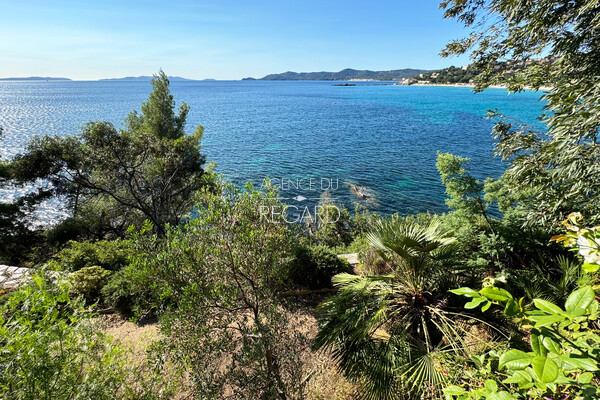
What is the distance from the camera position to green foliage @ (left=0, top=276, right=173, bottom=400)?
208cm

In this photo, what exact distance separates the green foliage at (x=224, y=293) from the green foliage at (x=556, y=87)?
4644 millimetres

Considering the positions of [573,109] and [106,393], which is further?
[573,109]

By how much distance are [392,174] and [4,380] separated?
80.2ft

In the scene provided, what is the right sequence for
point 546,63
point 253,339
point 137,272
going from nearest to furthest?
1. point 137,272
2. point 253,339
3. point 546,63

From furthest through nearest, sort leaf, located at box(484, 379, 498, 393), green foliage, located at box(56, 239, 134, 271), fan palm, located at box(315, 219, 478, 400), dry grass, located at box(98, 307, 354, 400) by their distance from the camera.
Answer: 1. green foliage, located at box(56, 239, 134, 271)
2. dry grass, located at box(98, 307, 354, 400)
3. fan palm, located at box(315, 219, 478, 400)
4. leaf, located at box(484, 379, 498, 393)

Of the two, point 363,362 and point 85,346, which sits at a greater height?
point 85,346

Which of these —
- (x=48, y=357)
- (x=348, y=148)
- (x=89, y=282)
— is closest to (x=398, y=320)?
(x=48, y=357)

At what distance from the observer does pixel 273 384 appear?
3.62 metres

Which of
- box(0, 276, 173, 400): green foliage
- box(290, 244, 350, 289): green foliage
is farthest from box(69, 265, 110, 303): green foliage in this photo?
box(0, 276, 173, 400): green foliage

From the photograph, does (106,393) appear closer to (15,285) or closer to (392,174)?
(15,285)

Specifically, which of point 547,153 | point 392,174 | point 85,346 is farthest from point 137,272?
point 392,174

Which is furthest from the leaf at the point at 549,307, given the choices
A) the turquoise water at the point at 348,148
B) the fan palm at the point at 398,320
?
the turquoise water at the point at 348,148

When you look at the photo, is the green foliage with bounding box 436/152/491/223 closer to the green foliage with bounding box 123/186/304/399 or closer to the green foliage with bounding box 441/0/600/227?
the green foliage with bounding box 441/0/600/227

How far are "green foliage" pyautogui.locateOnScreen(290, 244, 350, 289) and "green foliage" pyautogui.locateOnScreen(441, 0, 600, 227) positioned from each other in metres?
5.00
